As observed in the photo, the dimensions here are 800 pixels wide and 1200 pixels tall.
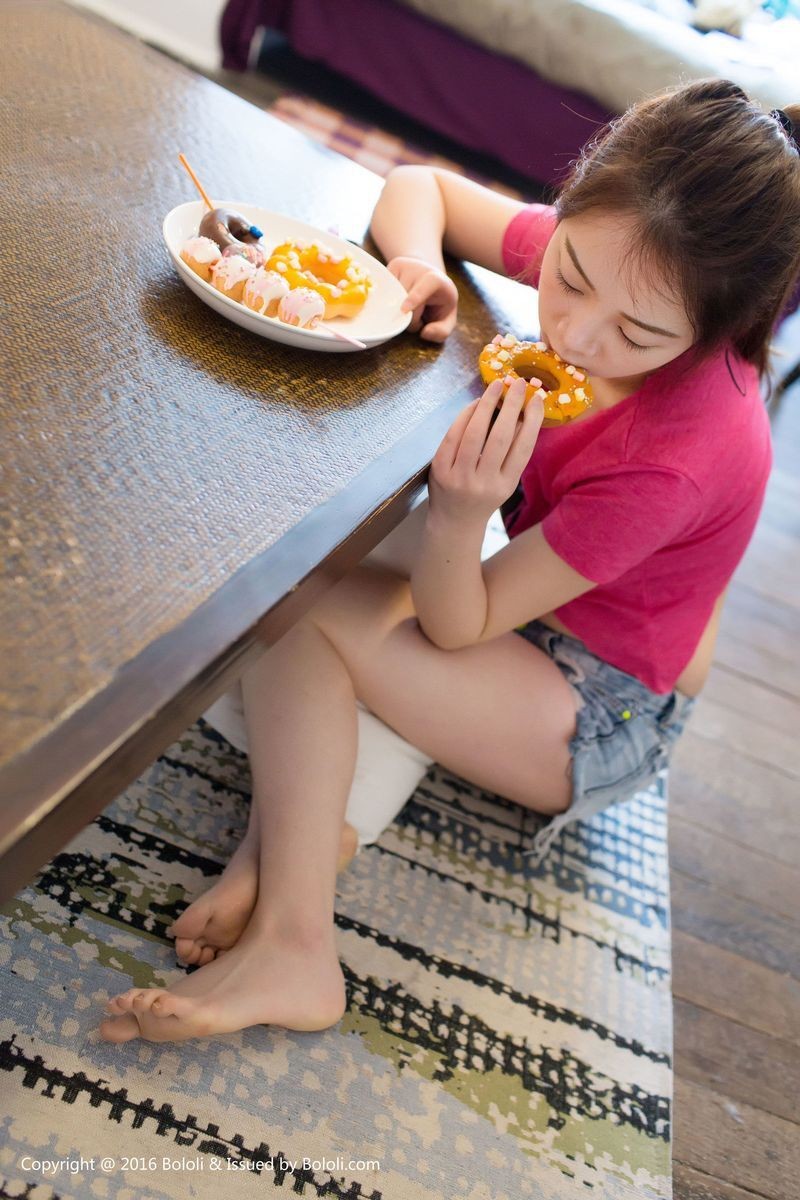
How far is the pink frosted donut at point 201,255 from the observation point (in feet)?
3.00

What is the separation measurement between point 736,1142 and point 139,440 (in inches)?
41.9

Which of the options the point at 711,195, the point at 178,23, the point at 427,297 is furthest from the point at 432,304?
the point at 178,23

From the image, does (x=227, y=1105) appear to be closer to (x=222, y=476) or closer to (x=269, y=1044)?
(x=269, y=1044)

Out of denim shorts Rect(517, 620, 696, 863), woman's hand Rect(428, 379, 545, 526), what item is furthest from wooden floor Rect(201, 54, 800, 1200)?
woman's hand Rect(428, 379, 545, 526)

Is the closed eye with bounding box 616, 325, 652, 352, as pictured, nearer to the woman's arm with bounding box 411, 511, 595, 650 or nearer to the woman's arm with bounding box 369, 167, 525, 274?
the woman's arm with bounding box 411, 511, 595, 650

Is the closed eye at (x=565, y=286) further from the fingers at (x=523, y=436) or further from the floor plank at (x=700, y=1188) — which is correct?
the floor plank at (x=700, y=1188)

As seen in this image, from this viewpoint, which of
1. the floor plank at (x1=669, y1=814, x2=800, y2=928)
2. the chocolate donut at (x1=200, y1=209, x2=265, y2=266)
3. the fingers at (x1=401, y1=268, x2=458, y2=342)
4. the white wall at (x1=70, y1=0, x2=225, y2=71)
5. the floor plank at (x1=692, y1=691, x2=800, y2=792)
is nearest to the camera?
the chocolate donut at (x1=200, y1=209, x2=265, y2=266)

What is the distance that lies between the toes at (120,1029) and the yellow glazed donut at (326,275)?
2.30 feet

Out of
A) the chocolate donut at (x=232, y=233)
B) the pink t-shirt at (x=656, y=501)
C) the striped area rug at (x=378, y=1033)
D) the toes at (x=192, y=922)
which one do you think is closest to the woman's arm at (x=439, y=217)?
the pink t-shirt at (x=656, y=501)

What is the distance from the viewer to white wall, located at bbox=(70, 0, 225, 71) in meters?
3.04

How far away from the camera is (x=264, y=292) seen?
0.92 meters

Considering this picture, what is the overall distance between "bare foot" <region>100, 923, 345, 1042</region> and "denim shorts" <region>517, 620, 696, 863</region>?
0.36 meters

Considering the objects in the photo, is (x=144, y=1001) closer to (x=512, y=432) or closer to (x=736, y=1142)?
(x=512, y=432)

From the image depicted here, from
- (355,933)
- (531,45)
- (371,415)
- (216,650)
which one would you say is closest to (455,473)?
(371,415)
